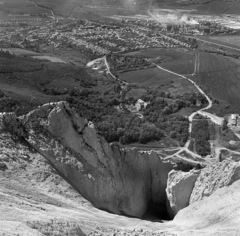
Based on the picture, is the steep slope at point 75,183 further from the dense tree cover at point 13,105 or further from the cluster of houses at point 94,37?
the cluster of houses at point 94,37

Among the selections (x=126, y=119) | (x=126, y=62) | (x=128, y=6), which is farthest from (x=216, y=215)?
(x=128, y=6)

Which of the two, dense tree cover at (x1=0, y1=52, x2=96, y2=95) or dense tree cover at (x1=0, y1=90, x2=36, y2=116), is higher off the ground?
dense tree cover at (x1=0, y1=90, x2=36, y2=116)

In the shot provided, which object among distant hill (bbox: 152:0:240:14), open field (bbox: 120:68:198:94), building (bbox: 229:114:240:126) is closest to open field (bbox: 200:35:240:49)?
distant hill (bbox: 152:0:240:14)

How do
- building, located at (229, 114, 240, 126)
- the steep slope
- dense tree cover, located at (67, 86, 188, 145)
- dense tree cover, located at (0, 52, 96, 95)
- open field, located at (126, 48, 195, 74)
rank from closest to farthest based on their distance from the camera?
the steep slope
dense tree cover, located at (67, 86, 188, 145)
building, located at (229, 114, 240, 126)
dense tree cover, located at (0, 52, 96, 95)
open field, located at (126, 48, 195, 74)

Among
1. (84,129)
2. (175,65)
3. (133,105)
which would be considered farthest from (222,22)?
(84,129)

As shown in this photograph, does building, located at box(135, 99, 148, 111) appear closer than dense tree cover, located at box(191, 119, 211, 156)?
No

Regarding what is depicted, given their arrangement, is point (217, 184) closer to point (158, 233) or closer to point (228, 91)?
point (158, 233)

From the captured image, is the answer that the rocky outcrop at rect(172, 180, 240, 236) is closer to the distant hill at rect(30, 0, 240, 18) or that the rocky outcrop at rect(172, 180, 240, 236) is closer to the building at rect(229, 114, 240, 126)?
the building at rect(229, 114, 240, 126)
